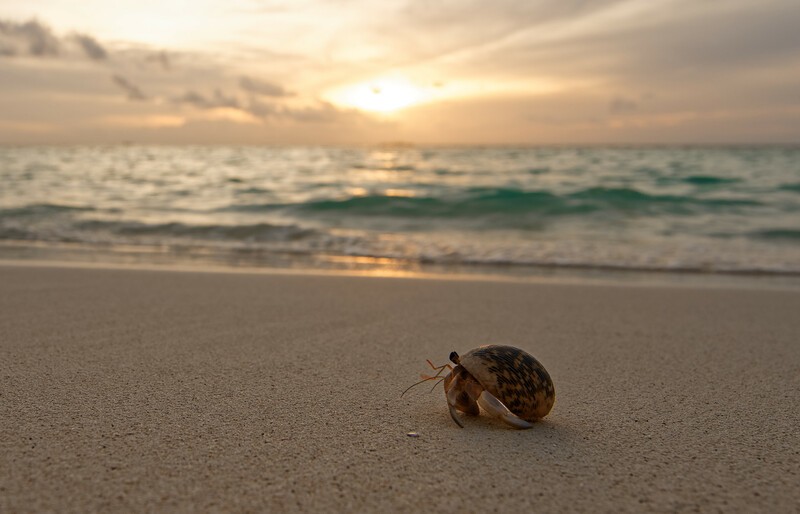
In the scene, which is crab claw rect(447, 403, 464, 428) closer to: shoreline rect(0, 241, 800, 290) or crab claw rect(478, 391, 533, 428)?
crab claw rect(478, 391, 533, 428)

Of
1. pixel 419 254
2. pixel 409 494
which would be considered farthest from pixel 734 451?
pixel 419 254

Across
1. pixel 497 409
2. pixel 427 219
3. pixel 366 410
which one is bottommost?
pixel 427 219

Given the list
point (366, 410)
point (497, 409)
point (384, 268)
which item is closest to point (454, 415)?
point (497, 409)

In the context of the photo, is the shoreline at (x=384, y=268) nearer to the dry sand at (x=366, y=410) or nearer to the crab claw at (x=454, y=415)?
the dry sand at (x=366, y=410)

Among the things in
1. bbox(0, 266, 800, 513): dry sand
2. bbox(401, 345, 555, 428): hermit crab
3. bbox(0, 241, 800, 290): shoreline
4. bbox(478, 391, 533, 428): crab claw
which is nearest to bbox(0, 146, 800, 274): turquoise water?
bbox(0, 241, 800, 290): shoreline

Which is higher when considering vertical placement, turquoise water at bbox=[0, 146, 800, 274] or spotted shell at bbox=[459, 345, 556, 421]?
spotted shell at bbox=[459, 345, 556, 421]

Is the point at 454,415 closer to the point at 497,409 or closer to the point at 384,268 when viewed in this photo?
the point at 497,409

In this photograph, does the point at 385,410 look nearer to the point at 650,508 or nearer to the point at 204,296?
the point at 650,508
